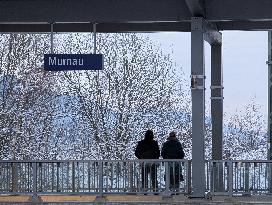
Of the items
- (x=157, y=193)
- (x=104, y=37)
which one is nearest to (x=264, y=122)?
(x=104, y=37)

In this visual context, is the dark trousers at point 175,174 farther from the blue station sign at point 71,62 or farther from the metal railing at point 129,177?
the blue station sign at point 71,62

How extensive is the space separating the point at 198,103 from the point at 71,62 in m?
3.34

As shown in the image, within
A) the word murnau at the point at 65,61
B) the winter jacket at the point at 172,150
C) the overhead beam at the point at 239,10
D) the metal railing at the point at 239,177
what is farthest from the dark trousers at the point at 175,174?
the overhead beam at the point at 239,10

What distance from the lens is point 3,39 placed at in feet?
164

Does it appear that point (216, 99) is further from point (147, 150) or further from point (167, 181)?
point (167, 181)

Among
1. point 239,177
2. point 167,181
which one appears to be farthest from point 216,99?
point 167,181

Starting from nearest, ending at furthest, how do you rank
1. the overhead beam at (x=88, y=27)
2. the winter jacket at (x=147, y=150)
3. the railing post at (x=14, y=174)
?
1. the railing post at (x=14, y=174)
2. the winter jacket at (x=147, y=150)
3. the overhead beam at (x=88, y=27)

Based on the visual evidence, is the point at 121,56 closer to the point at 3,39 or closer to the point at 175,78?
the point at 175,78

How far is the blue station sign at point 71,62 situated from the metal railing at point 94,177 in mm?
2242

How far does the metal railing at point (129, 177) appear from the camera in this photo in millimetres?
18836

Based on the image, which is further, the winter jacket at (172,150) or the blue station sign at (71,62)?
the winter jacket at (172,150)

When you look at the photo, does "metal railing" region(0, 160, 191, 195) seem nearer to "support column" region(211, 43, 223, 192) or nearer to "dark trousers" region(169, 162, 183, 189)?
"dark trousers" region(169, 162, 183, 189)

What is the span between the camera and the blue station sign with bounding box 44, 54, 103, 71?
19469 millimetres

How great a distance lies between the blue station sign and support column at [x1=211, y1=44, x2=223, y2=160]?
3.11 metres
